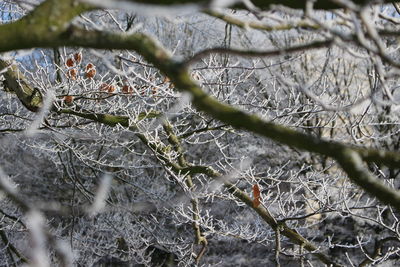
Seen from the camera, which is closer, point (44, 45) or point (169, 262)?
point (44, 45)

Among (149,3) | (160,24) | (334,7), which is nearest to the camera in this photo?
(149,3)

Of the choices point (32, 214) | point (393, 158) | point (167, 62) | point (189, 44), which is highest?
point (167, 62)

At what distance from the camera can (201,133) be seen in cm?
556

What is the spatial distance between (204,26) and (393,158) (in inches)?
359

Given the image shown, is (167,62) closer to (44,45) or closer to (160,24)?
(44,45)

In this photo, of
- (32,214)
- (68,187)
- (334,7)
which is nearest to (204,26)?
(68,187)

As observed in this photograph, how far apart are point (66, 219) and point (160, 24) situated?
406 centimetres

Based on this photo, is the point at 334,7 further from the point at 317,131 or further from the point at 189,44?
the point at 189,44

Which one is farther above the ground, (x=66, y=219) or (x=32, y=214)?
(x=32, y=214)

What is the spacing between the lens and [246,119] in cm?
155

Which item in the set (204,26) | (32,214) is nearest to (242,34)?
(204,26)

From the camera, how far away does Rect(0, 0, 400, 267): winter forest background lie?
5.31 feet

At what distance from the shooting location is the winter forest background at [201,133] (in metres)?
1.62

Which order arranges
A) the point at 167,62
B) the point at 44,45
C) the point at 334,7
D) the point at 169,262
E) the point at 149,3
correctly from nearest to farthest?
the point at 167,62 < the point at 149,3 < the point at 44,45 < the point at 334,7 < the point at 169,262
